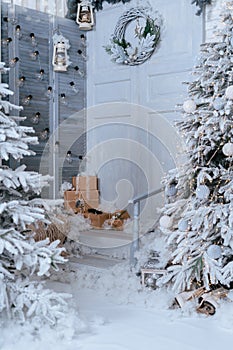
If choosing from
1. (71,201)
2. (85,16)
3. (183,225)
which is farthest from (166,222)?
(85,16)

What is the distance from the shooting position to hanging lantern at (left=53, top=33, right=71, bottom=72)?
15.7 ft

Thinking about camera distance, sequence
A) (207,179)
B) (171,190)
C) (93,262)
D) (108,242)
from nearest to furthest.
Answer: (207,179) → (171,190) → (93,262) → (108,242)

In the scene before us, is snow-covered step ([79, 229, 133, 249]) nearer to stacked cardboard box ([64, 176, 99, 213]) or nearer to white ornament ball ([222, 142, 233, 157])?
stacked cardboard box ([64, 176, 99, 213])

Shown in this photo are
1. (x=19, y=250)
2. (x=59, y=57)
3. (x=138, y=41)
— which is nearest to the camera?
(x=19, y=250)

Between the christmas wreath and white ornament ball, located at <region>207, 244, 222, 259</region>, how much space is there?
246 cm

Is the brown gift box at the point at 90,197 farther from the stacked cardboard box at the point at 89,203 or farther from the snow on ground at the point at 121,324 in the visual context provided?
the snow on ground at the point at 121,324

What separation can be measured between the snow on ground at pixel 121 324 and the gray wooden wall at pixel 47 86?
5.77ft

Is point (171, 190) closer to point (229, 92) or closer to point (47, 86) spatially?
point (229, 92)

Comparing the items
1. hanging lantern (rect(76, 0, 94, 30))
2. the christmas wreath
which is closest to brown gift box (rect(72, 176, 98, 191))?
the christmas wreath

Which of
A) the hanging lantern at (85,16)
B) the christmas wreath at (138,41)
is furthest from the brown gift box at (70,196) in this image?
the hanging lantern at (85,16)

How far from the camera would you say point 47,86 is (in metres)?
4.84

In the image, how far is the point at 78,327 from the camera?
2.54 meters

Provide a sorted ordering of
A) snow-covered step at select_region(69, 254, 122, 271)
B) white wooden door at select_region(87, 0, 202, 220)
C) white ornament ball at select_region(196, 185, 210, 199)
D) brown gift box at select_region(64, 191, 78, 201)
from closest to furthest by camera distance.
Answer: white ornament ball at select_region(196, 185, 210, 199), snow-covered step at select_region(69, 254, 122, 271), white wooden door at select_region(87, 0, 202, 220), brown gift box at select_region(64, 191, 78, 201)

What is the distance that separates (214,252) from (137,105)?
2364mm
